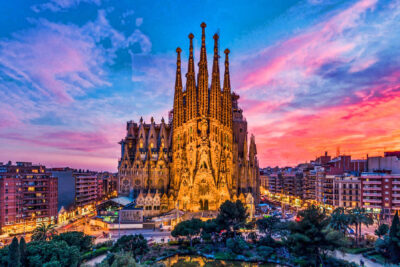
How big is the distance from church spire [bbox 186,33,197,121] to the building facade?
33.8 metres

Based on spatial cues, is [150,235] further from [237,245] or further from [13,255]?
[13,255]

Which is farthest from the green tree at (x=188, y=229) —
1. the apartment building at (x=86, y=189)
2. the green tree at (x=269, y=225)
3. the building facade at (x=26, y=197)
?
the apartment building at (x=86, y=189)

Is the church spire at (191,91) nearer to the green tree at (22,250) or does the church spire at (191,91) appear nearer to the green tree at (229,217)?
the green tree at (229,217)

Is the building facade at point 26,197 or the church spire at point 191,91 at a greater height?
the church spire at point 191,91

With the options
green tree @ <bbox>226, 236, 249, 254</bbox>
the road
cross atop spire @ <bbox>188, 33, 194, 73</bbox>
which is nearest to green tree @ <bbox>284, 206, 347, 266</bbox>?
green tree @ <bbox>226, 236, 249, 254</bbox>

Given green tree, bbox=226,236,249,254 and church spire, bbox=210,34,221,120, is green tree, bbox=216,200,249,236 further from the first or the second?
church spire, bbox=210,34,221,120

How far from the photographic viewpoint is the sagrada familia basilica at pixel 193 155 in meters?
61.1

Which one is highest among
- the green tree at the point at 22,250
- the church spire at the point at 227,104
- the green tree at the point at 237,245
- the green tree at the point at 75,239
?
A: the church spire at the point at 227,104

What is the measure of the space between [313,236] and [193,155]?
4276 centimetres

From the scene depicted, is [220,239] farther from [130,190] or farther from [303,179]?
[303,179]

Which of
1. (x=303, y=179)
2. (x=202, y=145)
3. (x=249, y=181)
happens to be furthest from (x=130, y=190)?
(x=303, y=179)

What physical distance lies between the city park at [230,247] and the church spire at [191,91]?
32.9 m

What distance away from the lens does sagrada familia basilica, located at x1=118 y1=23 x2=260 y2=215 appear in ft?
200

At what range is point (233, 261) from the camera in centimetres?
3192
